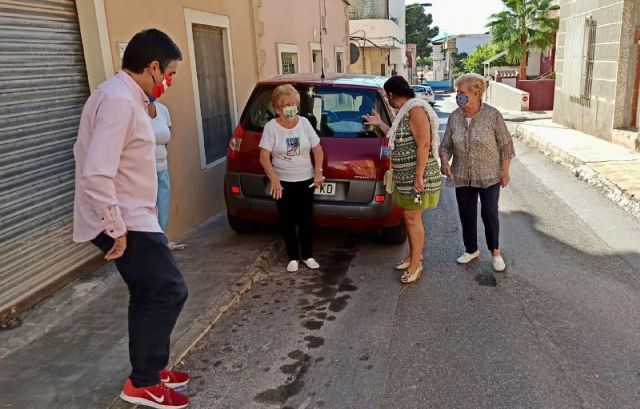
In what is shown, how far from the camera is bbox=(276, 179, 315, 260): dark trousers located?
4.88m

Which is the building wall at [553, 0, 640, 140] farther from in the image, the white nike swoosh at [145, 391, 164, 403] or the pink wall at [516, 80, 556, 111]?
the white nike swoosh at [145, 391, 164, 403]

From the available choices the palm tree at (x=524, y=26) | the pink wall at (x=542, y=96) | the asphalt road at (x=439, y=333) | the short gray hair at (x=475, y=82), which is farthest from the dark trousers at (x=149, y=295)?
the palm tree at (x=524, y=26)

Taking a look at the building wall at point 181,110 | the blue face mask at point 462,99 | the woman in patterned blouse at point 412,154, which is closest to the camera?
the woman in patterned blouse at point 412,154

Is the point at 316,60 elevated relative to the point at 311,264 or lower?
elevated

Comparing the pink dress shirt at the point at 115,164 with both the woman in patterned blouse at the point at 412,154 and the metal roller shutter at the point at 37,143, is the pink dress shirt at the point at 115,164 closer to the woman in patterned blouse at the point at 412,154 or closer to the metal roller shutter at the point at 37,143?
the metal roller shutter at the point at 37,143

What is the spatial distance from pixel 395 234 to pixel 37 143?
3.39m

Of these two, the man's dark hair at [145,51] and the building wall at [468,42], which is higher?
the building wall at [468,42]

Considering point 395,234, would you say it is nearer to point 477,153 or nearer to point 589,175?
point 477,153

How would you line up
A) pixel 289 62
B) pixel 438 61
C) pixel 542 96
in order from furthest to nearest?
pixel 438 61
pixel 542 96
pixel 289 62

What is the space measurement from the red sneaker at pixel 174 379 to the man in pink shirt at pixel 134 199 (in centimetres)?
19

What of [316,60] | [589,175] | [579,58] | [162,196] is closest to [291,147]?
[162,196]

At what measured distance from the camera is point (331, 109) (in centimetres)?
541

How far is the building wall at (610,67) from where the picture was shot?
11.3 m

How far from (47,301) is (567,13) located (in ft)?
51.4
